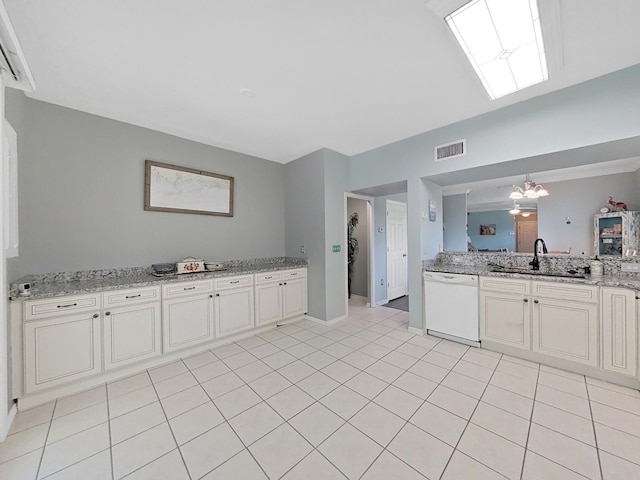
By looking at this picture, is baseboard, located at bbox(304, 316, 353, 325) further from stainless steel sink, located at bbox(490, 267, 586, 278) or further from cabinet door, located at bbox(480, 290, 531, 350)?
stainless steel sink, located at bbox(490, 267, 586, 278)

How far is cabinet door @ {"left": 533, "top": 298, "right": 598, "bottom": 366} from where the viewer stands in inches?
84.8

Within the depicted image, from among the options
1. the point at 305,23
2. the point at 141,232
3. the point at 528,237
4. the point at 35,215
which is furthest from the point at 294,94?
the point at 528,237

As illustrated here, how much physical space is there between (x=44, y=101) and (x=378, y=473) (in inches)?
163

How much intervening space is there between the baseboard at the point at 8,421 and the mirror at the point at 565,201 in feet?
18.4

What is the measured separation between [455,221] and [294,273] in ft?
13.0

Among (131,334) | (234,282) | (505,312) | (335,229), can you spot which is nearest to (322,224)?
(335,229)

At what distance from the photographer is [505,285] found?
260 centimetres

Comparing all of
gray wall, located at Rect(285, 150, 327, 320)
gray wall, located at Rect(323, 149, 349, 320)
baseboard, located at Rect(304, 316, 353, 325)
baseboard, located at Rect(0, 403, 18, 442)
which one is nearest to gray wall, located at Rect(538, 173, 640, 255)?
gray wall, located at Rect(323, 149, 349, 320)

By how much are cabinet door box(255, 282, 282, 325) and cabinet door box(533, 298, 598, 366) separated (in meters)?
3.01

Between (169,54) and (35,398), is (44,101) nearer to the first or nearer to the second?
(169,54)

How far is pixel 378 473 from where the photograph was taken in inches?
51.4

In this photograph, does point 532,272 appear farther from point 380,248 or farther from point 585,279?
point 380,248

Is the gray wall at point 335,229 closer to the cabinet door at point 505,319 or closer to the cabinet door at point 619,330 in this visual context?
the cabinet door at point 505,319

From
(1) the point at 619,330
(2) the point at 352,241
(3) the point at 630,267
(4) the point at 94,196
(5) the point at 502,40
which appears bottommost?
(1) the point at 619,330
